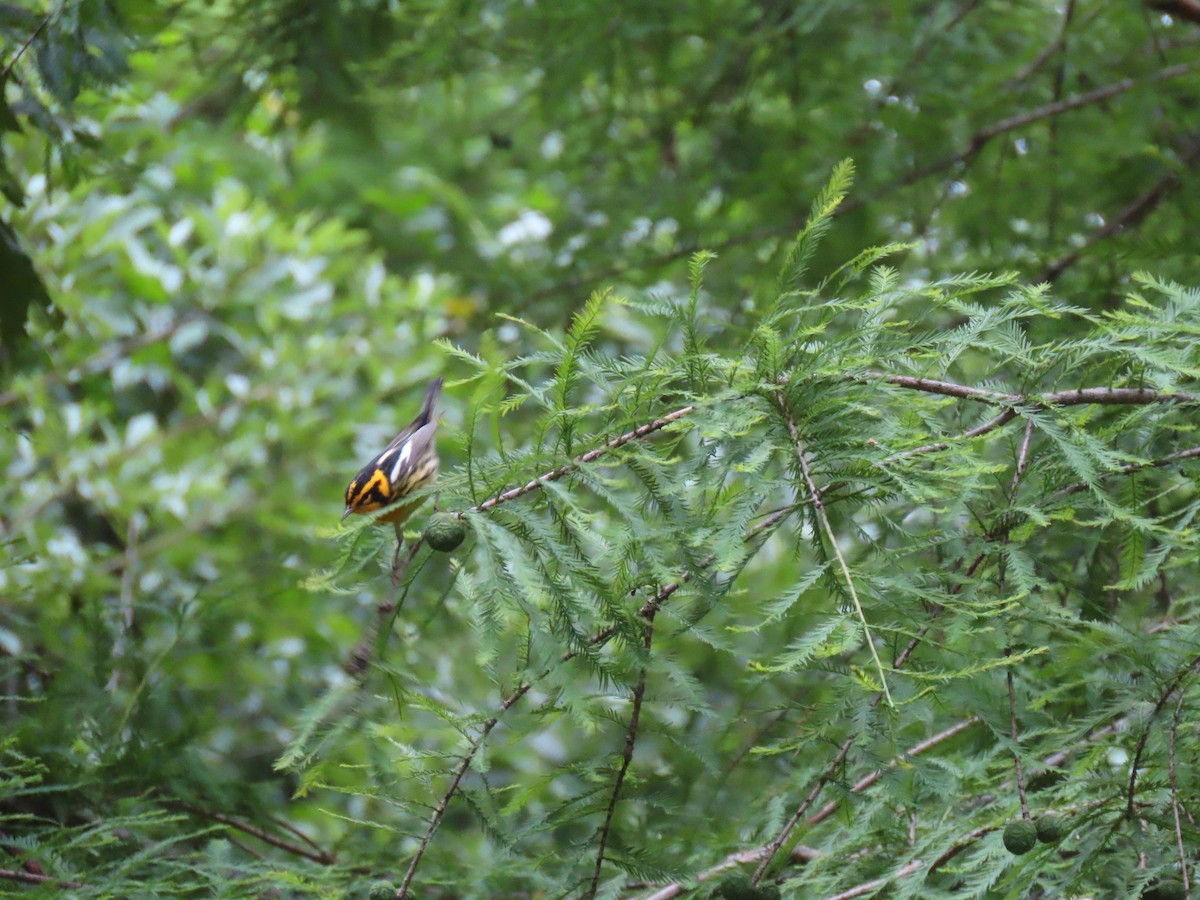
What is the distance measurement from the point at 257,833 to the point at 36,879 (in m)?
0.48

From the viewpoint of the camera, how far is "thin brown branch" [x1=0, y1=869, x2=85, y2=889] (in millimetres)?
1642

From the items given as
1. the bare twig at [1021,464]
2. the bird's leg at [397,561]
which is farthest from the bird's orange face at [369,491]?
the bare twig at [1021,464]

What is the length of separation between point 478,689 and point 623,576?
326cm

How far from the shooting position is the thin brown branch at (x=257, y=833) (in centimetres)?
211

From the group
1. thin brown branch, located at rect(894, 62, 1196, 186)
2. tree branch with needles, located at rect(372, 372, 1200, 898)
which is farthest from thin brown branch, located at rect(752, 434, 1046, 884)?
Answer: thin brown branch, located at rect(894, 62, 1196, 186)

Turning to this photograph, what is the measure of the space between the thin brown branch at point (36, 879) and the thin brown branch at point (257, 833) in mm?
420

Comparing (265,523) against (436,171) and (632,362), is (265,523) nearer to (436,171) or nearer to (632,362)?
(436,171)

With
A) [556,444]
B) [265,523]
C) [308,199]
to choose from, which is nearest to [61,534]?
[265,523]

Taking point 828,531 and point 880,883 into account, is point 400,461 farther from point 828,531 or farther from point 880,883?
point 880,883

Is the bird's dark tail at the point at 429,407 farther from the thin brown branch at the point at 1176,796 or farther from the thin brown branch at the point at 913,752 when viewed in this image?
the thin brown branch at the point at 1176,796

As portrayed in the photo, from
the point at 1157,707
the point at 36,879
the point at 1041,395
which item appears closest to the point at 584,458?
the point at 1041,395

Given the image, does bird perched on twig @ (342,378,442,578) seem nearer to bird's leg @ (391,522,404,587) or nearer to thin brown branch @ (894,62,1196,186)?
bird's leg @ (391,522,404,587)

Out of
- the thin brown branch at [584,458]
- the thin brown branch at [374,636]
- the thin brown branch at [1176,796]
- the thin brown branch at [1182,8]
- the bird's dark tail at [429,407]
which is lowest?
the thin brown branch at [1176,796]

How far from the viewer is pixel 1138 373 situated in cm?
149
